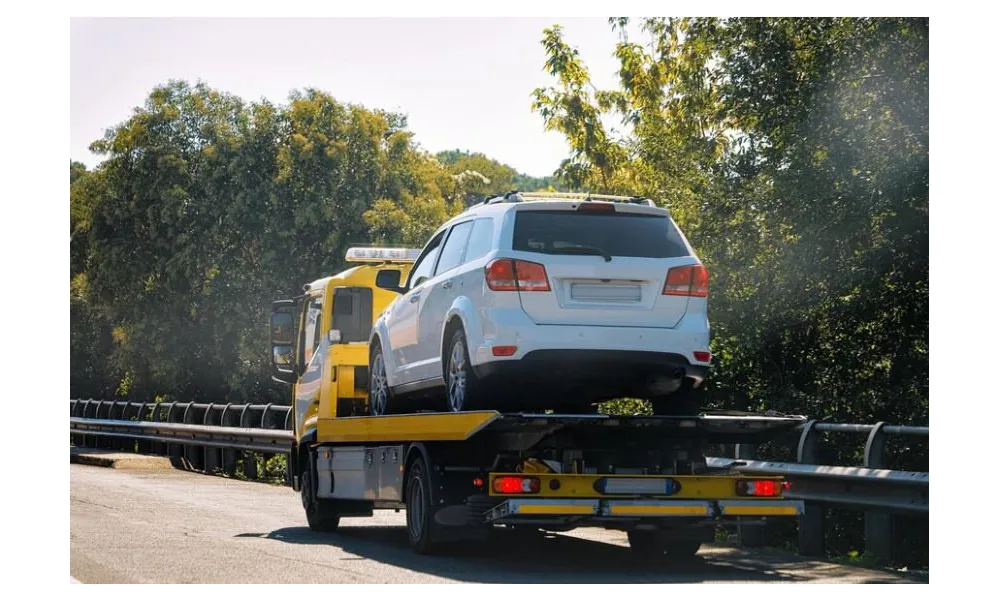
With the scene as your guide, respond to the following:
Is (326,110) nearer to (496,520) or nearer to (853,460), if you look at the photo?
(853,460)

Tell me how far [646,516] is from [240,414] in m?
18.6

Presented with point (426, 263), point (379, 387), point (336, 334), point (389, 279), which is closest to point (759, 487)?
point (426, 263)

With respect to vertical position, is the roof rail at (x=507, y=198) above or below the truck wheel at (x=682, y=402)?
above

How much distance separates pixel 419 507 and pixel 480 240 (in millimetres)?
2085

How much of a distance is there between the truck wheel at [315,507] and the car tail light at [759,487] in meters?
5.31

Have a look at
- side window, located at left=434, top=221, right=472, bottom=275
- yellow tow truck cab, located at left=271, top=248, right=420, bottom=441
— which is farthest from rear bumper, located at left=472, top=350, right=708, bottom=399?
yellow tow truck cab, located at left=271, top=248, right=420, bottom=441

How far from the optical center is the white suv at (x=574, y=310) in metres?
10.5

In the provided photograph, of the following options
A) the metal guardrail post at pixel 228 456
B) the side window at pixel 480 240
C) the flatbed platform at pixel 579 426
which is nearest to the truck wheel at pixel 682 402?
the flatbed platform at pixel 579 426

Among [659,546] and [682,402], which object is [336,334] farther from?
[682,402]

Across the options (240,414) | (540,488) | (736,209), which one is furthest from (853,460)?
(240,414)

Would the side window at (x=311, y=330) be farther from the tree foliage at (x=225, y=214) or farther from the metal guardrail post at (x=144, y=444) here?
the tree foliage at (x=225, y=214)

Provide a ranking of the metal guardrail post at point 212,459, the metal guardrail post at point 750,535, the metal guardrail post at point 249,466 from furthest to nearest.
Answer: the metal guardrail post at point 212,459
the metal guardrail post at point 249,466
the metal guardrail post at point 750,535

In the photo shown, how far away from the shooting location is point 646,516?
10.1 m
